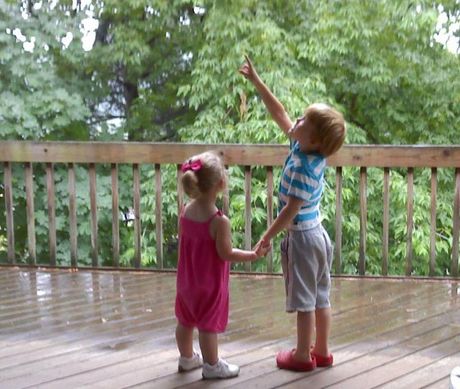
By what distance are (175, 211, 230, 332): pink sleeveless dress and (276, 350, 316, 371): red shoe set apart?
31cm

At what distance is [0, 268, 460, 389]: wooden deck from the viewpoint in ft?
8.46

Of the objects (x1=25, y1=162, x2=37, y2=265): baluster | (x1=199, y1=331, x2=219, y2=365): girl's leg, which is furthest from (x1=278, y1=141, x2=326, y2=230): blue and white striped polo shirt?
(x1=25, y1=162, x2=37, y2=265): baluster

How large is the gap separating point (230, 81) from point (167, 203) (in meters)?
1.22

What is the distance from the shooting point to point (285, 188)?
2520mm

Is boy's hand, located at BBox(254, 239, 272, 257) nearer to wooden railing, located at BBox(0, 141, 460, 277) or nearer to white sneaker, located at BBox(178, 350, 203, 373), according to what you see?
white sneaker, located at BBox(178, 350, 203, 373)

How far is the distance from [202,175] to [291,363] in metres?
0.81

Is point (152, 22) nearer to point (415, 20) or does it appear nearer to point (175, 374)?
point (415, 20)

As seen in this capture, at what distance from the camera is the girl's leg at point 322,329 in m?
2.69

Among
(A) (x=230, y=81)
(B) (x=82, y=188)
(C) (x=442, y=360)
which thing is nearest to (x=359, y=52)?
(A) (x=230, y=81)

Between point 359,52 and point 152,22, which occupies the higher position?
point 152,22

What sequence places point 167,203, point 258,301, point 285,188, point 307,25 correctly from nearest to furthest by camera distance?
point 285,188 → point 258,301 → point 167,203 → point 307,25

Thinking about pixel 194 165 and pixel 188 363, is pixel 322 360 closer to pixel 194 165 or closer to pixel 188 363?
pixel 188 363

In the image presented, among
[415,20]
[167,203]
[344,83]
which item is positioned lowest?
[167,203]

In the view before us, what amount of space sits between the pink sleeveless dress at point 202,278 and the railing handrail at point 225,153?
1574 millimetres
